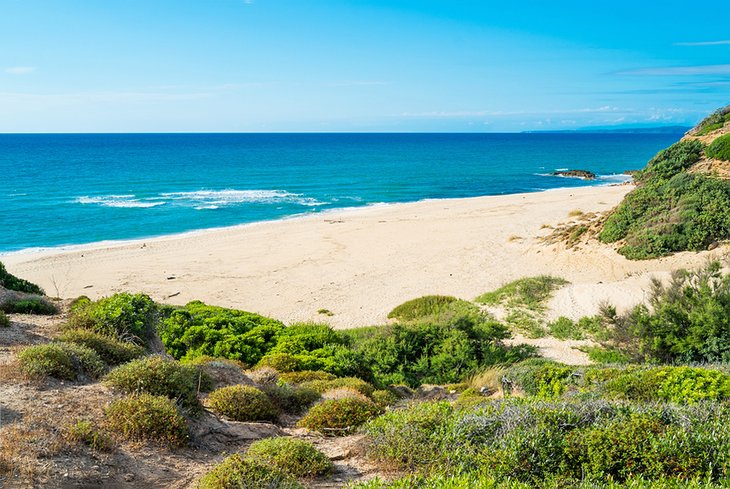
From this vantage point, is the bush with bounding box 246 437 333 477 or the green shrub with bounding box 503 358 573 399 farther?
the green shrub with bounding box 503 358 573 399

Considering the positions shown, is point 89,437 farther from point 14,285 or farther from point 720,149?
point 720,149

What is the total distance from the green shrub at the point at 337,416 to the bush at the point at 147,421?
83.7 inches

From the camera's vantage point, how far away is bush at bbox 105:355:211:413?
306 inches

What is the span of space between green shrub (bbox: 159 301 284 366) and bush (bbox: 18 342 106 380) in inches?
164

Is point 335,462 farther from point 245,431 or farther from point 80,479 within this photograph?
point 80,479

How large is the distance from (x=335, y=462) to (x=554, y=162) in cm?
10480

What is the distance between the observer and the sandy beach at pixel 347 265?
2372cm

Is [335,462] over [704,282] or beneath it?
beneath

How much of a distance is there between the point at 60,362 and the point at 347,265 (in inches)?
894

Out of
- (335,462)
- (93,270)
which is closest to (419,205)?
(93,270)

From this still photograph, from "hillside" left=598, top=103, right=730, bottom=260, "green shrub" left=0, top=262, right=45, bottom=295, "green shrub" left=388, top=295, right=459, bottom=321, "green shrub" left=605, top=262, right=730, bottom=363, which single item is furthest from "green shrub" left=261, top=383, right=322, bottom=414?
"hillside" left=598, top=103, right=730, bottom=260

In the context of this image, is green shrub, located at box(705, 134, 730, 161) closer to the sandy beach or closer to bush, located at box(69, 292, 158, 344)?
the sandy beach

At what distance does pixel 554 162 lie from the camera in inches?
4107

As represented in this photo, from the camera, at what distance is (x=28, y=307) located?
44.1 feet
